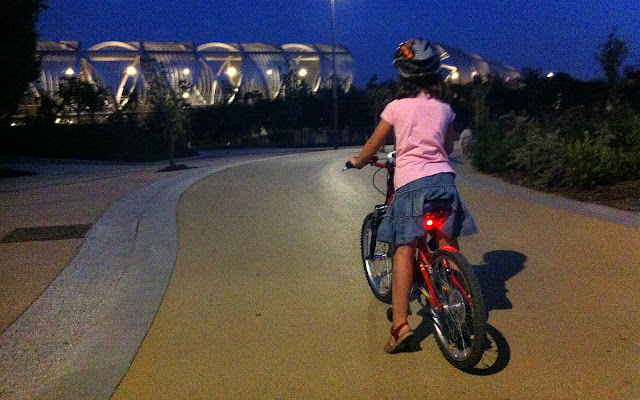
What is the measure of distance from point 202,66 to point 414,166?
225ft

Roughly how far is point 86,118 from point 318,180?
118 feet

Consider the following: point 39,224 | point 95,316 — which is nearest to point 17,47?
point 39,224

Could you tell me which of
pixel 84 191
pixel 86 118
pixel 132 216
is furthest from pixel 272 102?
pixel 132 216

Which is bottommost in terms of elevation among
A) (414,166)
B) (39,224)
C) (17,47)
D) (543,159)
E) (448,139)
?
(39,224)

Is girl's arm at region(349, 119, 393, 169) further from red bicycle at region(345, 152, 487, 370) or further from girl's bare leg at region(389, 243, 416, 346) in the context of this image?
girl's bare leg at region(389, 243, 416, 346)

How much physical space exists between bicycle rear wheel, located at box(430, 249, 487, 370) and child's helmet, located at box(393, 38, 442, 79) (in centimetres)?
114

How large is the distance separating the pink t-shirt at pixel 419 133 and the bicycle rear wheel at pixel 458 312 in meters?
0.52

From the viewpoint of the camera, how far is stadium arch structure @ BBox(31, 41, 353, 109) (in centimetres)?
6047

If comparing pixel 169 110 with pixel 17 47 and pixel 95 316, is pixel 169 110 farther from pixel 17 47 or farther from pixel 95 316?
pixel 95 316

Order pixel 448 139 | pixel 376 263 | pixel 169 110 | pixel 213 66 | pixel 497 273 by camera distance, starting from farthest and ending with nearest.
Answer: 1. pixel 213 66
2. pixel 169 110
3. pixel 497 273
4. pixel 376 263
5. pixel 448 139

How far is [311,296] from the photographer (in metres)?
5.91

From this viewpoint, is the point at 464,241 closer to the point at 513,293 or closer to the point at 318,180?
the point at 513,293

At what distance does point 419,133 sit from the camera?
14.0 feet

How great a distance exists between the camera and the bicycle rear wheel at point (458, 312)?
3.89m
